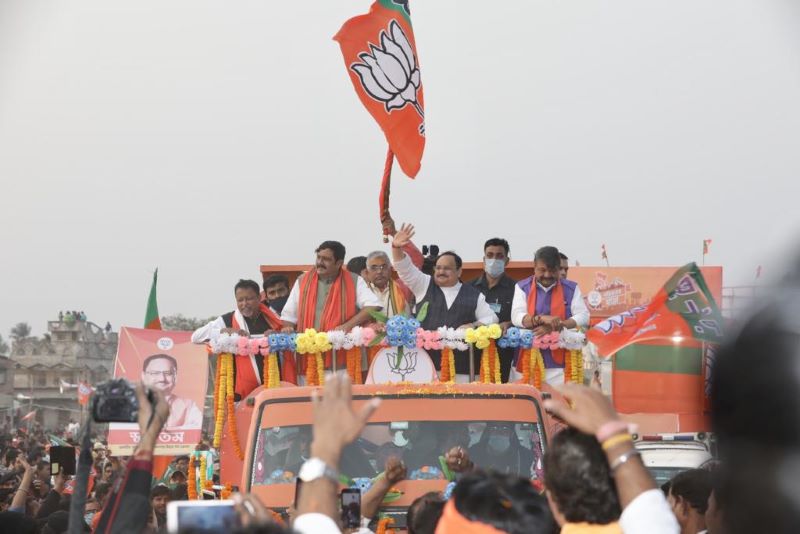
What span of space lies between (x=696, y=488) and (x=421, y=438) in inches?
92.1

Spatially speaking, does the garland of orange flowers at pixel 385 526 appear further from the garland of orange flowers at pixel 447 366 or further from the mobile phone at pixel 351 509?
the garland of orange flowers at pixel 447 366

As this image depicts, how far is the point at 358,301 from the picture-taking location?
9219mm

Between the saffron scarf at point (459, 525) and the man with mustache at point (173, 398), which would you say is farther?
the man with mustache at point (173, 398)

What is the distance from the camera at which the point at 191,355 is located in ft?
51.5

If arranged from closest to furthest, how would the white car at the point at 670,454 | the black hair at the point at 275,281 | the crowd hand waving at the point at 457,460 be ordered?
1. the crowd hand waving at the point at 457,460
2. the black hair at the point at 275,281
3. the white car at the point at 670,454

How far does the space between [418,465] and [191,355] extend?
29.9 feet

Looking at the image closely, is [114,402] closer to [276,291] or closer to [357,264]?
[276,291]

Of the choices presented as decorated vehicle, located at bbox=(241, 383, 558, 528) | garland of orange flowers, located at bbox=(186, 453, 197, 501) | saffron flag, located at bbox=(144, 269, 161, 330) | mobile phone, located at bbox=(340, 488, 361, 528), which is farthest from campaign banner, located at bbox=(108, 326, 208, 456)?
mobile phone, located at bbox=(340, 488, 361, 528)

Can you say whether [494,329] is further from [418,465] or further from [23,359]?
[23,359]

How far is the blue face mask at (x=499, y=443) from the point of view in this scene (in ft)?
23.7

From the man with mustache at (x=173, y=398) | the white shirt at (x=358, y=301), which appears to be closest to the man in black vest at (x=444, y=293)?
the white shirt at (x=358, y=301)

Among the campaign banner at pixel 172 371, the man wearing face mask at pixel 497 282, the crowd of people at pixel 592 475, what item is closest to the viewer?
the crowd of people at pixel 592 475

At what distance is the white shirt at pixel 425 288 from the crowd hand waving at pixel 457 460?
213 cm

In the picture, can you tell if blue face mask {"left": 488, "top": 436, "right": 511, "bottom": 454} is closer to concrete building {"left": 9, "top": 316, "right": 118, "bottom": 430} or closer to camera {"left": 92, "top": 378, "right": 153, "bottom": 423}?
camera {"left": 92, "top": 378, "right": 153, "bottom": 423}
